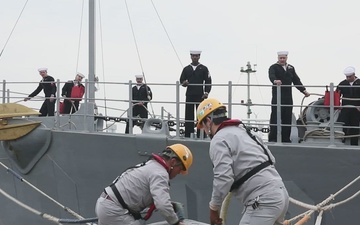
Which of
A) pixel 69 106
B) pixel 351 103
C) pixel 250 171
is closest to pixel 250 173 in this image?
pixel 250 171

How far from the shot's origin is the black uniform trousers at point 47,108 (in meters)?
13.9

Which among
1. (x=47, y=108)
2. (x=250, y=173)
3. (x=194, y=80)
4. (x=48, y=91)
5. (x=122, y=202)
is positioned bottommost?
(x=122, y=202)

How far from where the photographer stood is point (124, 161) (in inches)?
443

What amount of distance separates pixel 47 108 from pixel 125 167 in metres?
3.51

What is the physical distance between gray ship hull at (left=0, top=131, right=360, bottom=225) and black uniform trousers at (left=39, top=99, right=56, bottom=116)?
125 centimetres

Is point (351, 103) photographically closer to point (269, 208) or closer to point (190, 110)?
point (190, 110)

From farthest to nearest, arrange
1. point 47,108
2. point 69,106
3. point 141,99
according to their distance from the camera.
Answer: point 47,108 < point 69,106 < point 141,99

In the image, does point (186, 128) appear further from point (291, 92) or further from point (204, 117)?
point (204, 117)

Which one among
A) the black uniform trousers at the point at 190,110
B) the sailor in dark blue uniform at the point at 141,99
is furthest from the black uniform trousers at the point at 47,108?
the black uniform trousers at the point at 190,110

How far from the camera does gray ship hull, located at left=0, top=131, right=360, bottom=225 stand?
9898 millimetres

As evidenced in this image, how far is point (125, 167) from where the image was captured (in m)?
11.2

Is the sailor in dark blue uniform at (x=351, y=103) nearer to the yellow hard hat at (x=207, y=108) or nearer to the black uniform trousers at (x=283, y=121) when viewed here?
the black uniform trousers at (x=283, y=121)

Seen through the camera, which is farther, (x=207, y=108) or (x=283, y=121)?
(x=283, y=121)

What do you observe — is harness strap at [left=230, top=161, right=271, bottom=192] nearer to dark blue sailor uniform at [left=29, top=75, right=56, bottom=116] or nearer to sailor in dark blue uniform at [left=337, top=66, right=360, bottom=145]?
sailor in dark blue uniform at [left=337, top=66, right=360, bottom=145]
